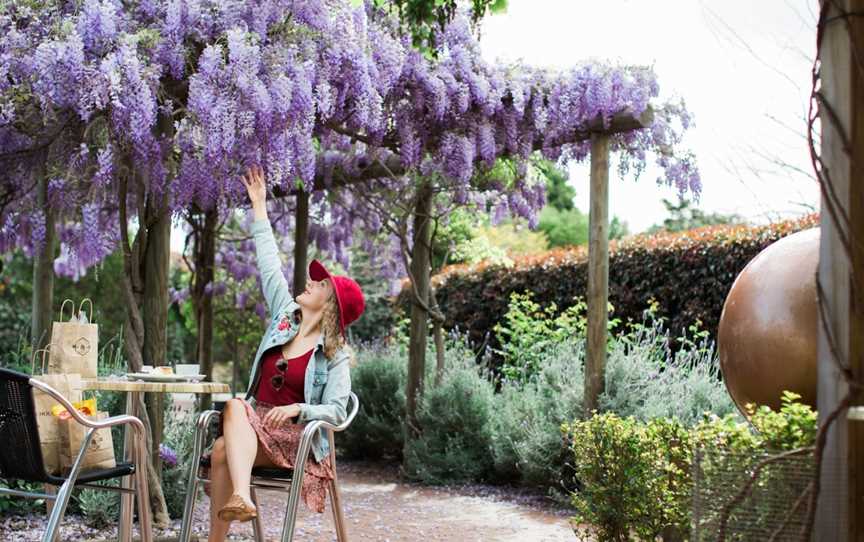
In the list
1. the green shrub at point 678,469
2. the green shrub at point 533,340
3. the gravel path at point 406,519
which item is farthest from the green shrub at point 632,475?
the green shrub at point 533,340

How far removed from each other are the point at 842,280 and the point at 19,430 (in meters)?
2.41

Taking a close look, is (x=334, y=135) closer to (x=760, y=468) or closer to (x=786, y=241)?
(x=786, y=241)

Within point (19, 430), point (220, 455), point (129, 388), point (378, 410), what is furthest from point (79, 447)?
point (378, 410)

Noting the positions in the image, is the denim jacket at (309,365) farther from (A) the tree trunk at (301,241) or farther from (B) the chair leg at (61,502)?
(A) the tree trunk at (301,241)

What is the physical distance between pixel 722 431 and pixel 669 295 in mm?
5304

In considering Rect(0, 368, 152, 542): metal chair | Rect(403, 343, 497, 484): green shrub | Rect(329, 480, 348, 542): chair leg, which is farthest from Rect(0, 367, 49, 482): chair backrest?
Rect(403, 343, 497, 484): green shrub

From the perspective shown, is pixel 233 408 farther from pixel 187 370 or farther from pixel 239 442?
pixel 187 370

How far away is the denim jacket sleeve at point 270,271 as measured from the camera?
4121 mm

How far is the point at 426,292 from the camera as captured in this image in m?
7.59

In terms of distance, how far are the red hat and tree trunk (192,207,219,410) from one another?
4.49m

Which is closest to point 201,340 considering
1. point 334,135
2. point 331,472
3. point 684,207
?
point 334,135

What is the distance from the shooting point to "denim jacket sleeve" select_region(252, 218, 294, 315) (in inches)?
162

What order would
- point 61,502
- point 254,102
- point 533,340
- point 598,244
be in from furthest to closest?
point 533,340, point 598,244, point 254,102, point 61,502

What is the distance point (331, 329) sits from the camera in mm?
3986
